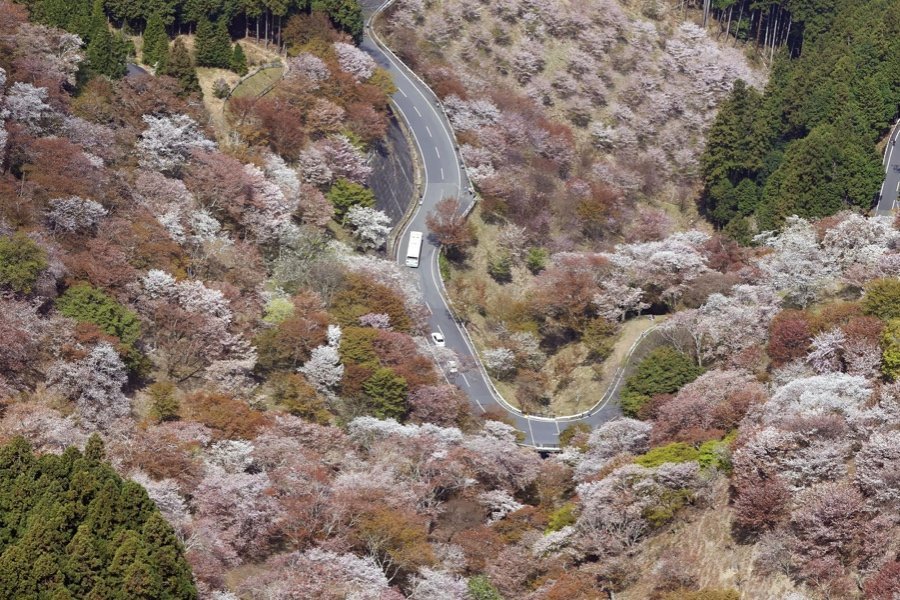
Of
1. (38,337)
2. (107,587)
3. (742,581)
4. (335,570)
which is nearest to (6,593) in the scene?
(107,587)

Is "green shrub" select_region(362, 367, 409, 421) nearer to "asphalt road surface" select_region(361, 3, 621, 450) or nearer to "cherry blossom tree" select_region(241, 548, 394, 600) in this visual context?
"asphalt road surface" select_region(361, 3, 621, 450)

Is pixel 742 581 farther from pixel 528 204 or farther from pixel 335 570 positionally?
pixel 528 204

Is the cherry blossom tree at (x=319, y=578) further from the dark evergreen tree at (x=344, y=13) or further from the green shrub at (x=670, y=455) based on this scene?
the dark evergreen tree at (x=344, y=13)

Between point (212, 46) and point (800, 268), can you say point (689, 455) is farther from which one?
point (212, 46)

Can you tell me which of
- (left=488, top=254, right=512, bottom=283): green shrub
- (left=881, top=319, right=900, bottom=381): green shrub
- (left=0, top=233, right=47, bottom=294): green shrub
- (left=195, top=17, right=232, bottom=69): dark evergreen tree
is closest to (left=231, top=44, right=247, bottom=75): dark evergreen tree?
(left=195, top=17, right=232, bottom=69): dark evergreen tree

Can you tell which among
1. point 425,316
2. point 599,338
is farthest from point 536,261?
point 425,316
